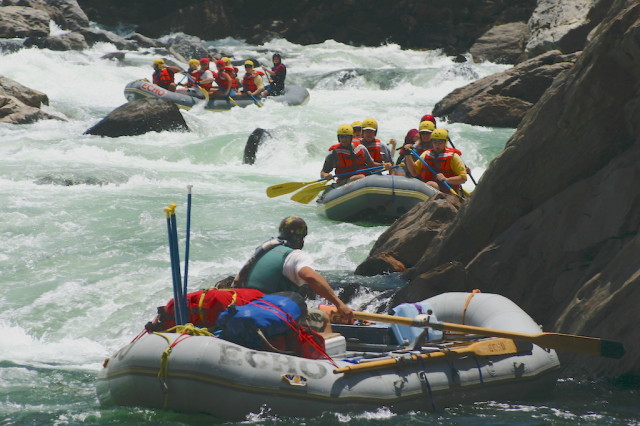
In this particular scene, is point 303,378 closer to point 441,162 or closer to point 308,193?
point 441,162

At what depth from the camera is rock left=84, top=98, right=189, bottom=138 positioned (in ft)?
54.3

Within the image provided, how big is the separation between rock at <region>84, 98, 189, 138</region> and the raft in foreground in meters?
11.7

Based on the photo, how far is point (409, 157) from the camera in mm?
10789

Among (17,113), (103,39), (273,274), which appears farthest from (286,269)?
(103,39)

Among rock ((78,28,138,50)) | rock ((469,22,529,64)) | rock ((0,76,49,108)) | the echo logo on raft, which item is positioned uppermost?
rock ((469,22,529,64))

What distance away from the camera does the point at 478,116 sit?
17.7 m

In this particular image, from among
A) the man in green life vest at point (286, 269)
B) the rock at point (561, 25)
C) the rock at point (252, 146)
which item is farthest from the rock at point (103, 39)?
the man in green life vest at point (286, 269)

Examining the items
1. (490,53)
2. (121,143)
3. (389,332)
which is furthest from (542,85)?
(389,332)

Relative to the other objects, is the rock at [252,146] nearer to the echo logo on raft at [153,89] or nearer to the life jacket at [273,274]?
the echo logo on raft at [153,89]

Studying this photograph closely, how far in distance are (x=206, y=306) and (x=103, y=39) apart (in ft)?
78.0

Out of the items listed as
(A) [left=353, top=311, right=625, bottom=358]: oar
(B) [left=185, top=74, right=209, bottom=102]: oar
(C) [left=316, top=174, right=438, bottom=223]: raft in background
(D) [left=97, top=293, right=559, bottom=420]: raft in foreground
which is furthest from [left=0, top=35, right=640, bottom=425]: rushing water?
(B) [left=185, top=74, right=209, bottom=102]: oar

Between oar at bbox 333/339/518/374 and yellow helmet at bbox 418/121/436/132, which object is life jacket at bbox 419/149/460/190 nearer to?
yellow helmet at bbox 418/121/436/132

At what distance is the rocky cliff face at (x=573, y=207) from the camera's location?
602cm

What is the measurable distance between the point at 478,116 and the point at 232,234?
327 inches
